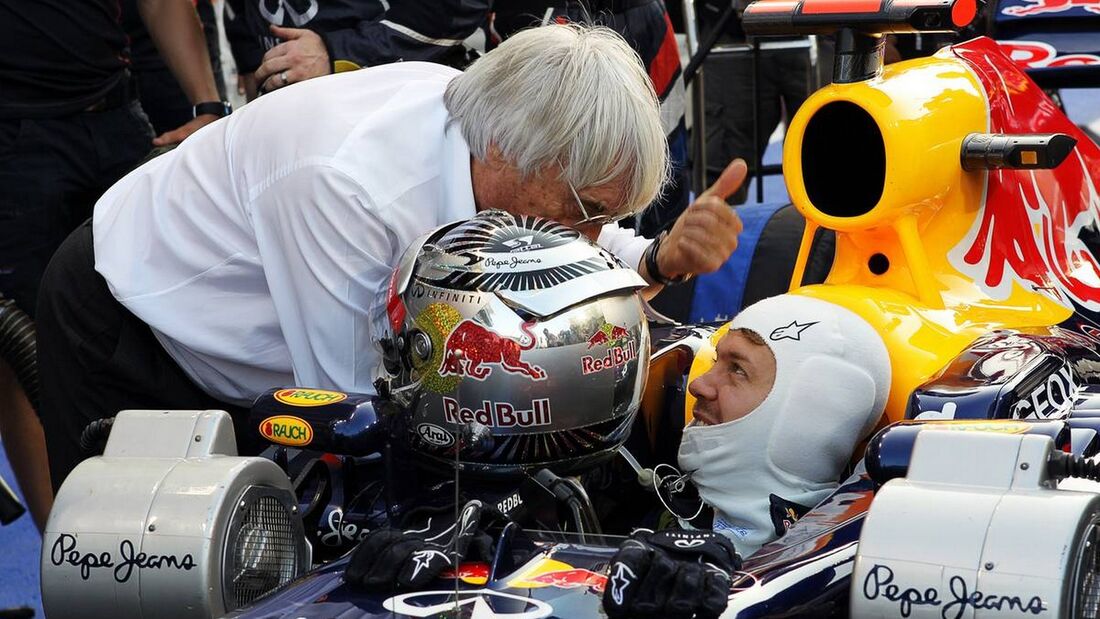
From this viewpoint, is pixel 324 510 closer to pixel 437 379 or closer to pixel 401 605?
pixel 437 379

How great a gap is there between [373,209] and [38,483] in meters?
1.62

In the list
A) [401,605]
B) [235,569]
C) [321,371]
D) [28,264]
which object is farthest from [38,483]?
[401,605]

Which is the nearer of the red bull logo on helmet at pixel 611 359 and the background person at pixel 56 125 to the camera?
the red bull logo on helmet at pixel 611 359

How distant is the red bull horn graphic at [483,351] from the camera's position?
5.43ft

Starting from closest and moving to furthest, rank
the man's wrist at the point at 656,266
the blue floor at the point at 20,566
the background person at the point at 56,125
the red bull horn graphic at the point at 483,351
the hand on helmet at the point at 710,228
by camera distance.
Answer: the red bull horn graphic at the point at 483,351, the hand on helmet at the point at 710,228, the man's wrist at the point at 656,266, the background person at the point at 56,125, the blue floor at the point at 20,566

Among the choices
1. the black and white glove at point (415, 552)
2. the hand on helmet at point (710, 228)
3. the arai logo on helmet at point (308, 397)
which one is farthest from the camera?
the hand on helmet at point (710, 228)

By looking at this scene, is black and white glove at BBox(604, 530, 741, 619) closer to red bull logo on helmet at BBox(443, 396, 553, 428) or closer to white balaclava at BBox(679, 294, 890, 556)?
red bull logo on helmet at BBox(443, 396, 553, 428)

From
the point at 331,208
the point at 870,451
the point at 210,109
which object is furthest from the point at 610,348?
the point at 210,109

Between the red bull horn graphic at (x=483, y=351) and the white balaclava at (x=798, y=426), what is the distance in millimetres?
310

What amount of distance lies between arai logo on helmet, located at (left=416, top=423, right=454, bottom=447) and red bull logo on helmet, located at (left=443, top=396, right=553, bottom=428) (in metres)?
0.05

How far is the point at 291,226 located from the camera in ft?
6.43

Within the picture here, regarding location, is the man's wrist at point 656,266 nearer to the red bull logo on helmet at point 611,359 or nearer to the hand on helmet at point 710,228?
the hand on helmet at point 710,228

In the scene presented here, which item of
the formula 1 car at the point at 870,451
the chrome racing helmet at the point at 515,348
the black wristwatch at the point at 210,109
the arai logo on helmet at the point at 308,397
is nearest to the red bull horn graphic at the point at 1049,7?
the formula 1 car at the point at 870,451

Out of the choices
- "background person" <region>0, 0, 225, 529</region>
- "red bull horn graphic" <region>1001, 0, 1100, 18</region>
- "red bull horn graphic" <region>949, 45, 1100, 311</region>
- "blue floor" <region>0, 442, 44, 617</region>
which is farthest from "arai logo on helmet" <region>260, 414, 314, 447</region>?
"red bull horn graphic" <region>1001, 0, 1100, 18</region>
